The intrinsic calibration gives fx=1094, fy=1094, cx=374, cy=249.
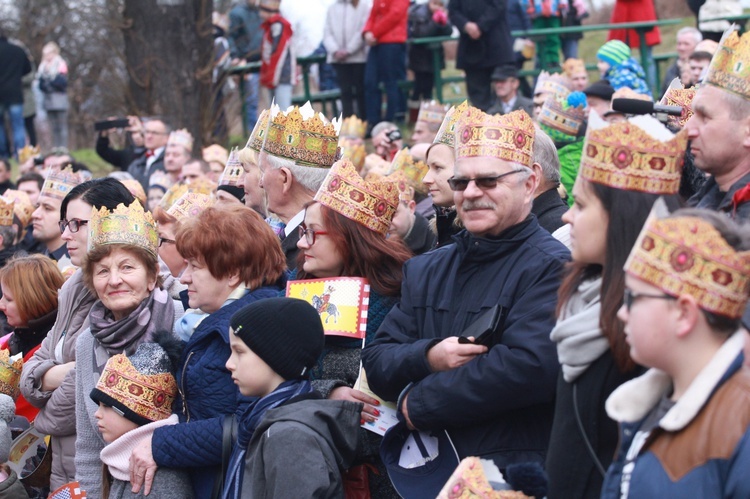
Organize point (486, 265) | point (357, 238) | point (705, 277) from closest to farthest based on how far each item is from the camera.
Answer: point (705, 277), point (486, 265), point (357, 238)

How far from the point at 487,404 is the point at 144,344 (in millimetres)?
1831

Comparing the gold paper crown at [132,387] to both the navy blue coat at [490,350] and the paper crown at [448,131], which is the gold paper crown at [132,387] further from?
the paper crown at [448,131]

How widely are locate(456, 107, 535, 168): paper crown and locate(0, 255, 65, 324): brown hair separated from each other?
3018 millimetres

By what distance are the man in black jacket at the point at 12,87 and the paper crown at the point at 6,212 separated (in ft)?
27.9

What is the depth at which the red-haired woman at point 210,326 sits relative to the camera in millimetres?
4469

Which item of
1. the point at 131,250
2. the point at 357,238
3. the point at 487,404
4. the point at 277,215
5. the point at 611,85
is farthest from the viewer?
the point at 611,85

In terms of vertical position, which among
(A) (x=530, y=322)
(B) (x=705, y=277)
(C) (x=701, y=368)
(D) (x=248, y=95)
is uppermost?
(B) (x=705, y=277)

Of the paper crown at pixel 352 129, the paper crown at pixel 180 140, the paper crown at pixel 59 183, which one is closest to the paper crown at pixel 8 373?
the paper crown at pixel 59 183

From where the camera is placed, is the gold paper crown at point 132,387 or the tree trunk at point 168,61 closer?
the gold paper crown at point 132,387

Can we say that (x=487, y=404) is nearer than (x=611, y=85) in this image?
Yes

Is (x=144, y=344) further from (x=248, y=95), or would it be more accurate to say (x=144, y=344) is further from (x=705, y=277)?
(x=248, y=95)

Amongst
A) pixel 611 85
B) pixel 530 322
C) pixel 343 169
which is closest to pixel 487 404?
pixel 530 322

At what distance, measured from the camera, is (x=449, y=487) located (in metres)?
3.26

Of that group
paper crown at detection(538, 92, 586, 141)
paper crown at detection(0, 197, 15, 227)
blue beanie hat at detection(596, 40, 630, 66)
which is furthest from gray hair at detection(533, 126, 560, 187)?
blue beanie hat at detection(596, 40, 630, 66)
